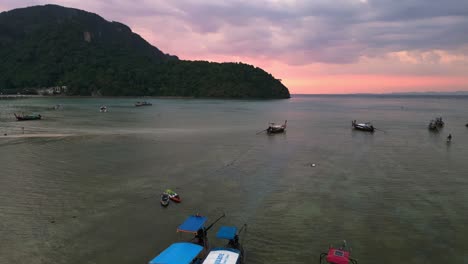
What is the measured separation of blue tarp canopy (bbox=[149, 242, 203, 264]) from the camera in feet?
46.2

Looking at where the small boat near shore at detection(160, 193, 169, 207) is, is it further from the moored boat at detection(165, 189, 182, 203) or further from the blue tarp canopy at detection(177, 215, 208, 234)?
the blue tarp canopy at detection(177, 215, 208, 234)

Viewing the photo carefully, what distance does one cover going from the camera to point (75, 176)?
31203 millimetres

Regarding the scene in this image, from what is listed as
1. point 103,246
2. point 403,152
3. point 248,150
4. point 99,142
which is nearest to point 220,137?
point 248,150

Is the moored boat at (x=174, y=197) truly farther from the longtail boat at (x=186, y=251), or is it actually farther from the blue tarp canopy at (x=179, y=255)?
the blue tarp canopy at (x=179, y=255)

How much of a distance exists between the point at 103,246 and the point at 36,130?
54802 mm

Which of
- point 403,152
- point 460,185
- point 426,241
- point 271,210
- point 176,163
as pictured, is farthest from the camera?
point 403,152

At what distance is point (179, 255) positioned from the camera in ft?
47.7

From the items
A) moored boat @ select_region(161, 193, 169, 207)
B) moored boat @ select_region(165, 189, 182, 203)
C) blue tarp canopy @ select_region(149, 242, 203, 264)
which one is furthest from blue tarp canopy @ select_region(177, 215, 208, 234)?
moored boat @ select_region(165, 189, 182, 203)

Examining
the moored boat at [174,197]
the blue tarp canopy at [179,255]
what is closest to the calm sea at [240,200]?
the moored boat at [174,197]

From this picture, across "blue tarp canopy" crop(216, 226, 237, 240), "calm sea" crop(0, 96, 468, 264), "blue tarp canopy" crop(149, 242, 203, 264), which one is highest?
"blue tarp canopy" crop(149, 242, 203, 264)

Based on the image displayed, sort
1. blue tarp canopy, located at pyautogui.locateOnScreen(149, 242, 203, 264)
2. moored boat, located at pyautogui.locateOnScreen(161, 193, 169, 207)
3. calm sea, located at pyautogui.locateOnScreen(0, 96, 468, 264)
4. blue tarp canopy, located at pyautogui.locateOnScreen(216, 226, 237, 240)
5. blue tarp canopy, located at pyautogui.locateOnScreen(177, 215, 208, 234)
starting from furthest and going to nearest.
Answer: moored boat, located at pyautogui.locateOnScreen(161, 193, 169, 207) → calm sea, located at pyautogui.locateOnScreen(0, 96, 468, 264) → blue tarp canopy, located at pyautogui.locateOnScreen(177, 215, 208, 234) → blue tarp canopy, located at pyautogui.locateOnScreen(216, 226, 237, 240) → blue tarp canopy, located at pyautogui.locateOnScreen(149, 242, 203, 264)

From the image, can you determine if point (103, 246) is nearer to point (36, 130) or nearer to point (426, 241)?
point (426, 241)

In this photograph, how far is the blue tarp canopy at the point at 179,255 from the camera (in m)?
14.1

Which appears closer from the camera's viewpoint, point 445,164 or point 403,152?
point 445,164
